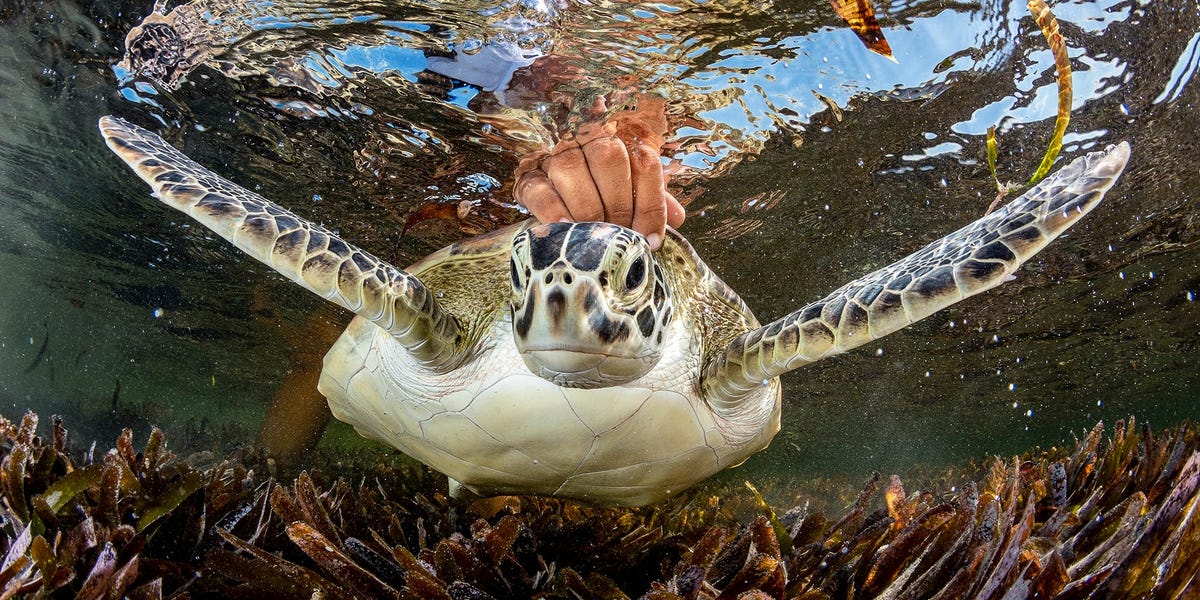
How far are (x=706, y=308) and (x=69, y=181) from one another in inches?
393

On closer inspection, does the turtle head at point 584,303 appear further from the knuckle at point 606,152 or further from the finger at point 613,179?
the knuckle at point 606,152

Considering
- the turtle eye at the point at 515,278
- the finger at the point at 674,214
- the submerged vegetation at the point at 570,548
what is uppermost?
the turtle eye at the point at 515,278

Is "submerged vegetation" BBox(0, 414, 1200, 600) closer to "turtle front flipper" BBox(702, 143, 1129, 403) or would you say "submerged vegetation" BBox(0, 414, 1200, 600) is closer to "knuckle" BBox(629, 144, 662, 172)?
"turtle front flipper" BBox(702, 143, 1129, 403)

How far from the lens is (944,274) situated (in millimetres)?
2029

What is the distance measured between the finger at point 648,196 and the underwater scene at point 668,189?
344mm

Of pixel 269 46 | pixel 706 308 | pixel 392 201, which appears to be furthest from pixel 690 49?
pixel 392 201

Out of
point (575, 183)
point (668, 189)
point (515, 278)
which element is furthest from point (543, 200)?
point (515, 278)

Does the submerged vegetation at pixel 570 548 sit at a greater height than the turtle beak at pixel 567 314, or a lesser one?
lesser

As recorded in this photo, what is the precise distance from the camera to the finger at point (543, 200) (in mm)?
3990

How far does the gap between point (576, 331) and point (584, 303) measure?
9 centimetres

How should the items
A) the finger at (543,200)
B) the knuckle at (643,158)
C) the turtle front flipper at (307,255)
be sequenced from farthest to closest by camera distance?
the knuckle at (643,158) → the finger at (543,200) → the turtle front flipper at (307,255)

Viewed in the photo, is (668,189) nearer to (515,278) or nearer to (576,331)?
(515,278)

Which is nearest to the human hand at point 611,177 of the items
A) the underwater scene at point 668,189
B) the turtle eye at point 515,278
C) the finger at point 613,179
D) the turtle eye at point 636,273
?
the finger at point 613,179

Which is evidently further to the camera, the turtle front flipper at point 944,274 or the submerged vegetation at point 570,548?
the turtle front flipper at point 944,274
